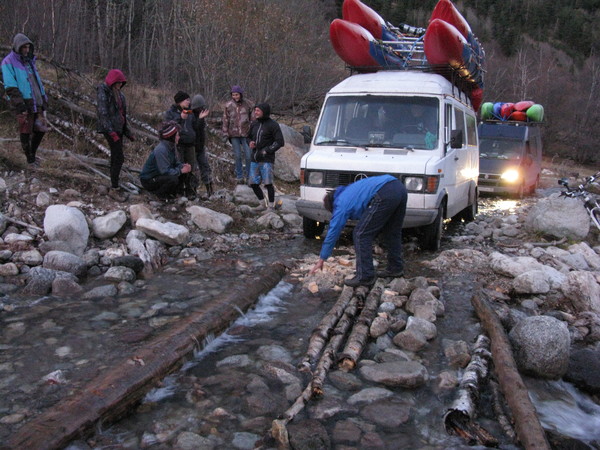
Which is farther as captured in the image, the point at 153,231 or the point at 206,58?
the point at 206,58

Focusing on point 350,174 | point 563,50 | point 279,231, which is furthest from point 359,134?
point 563,50

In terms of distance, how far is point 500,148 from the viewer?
15.6m

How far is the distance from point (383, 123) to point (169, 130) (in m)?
3.34

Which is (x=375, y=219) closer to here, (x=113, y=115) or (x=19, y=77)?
(x=113, y=115)

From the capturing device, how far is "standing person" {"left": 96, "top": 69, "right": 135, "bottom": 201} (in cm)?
777

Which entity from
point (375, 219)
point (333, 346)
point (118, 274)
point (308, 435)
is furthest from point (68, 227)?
point (308, 435)

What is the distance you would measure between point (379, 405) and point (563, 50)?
67.4 meters

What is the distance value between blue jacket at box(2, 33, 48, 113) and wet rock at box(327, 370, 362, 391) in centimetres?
612

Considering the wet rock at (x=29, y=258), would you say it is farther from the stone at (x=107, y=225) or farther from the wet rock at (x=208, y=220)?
the wet rock at (x=208, y=220)

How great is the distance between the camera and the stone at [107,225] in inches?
278

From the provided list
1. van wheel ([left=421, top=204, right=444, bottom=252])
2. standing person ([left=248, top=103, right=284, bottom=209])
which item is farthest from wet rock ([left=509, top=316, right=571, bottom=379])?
standing person ([left=248, top=103, right=284, bottom=209])

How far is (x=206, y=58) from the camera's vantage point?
15594 millimetres

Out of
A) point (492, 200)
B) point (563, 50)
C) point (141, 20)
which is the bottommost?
point (492, 200)

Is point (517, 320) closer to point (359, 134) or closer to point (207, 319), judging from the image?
point (207, 319)
